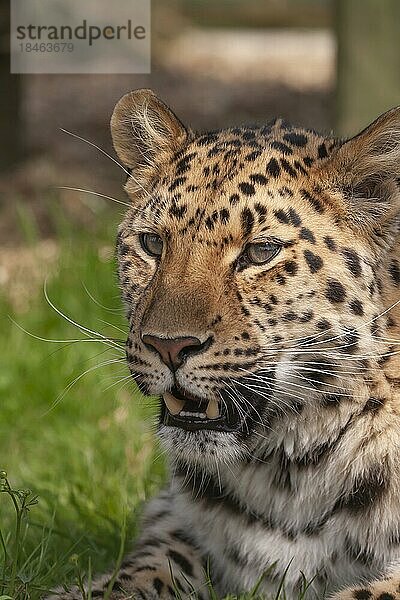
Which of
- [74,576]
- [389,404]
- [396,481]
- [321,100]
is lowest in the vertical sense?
[74,576]

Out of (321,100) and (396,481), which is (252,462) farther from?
(321,100)

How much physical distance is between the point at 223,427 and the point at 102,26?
845 centimetres

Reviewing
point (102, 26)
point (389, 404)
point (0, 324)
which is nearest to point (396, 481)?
point (389, 404)

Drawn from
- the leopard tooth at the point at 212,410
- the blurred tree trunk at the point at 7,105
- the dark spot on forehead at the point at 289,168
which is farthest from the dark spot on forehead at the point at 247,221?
the blurred tree trunk at the point at 7,105

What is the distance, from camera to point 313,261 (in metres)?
4.33

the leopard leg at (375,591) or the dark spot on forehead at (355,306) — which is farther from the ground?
the dark spot on forehead at (355,306)

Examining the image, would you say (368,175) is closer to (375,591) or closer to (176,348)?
(176,348)

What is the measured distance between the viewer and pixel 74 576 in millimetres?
4906

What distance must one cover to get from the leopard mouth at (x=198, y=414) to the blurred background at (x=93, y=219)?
0.43 m

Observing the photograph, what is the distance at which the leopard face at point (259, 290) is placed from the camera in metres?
4.21

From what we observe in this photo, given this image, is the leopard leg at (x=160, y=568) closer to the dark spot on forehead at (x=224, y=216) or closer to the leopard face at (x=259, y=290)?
the leopard face at (x=259, y=290)

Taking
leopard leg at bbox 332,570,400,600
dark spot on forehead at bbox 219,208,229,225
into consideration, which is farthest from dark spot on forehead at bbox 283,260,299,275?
leopard leg at bbox 332,570,400,600

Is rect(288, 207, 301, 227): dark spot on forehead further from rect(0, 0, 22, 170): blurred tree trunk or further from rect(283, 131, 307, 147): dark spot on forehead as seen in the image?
rect(0, 0, 22, 170): blurred tree trunk

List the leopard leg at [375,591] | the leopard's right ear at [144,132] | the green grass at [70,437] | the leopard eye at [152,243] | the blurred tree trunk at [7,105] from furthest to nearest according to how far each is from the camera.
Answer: the blurred tree trunk at [7,105]
the green grass at [70,437]
the leopard's right ear at [144,132]
the leopard eye at [152,243]
the leopard leg at [375,591]
